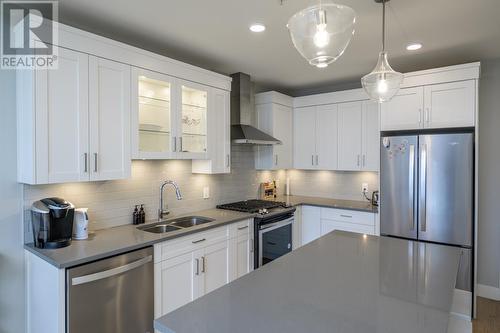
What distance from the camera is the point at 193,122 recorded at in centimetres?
Result: 308

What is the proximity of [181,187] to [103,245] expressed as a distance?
1.23 meters

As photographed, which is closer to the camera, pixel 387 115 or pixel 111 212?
pixel 111 212

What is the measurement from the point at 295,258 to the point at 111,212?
168 centimetres

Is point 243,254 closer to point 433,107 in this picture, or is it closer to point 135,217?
point 135,217

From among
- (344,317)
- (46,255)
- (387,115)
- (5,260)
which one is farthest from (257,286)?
(387,115)

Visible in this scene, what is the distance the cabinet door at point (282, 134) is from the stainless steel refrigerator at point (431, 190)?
4.51 ft

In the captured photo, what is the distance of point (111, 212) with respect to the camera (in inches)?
104

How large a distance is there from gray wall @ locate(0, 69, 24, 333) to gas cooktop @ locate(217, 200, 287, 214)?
197cm

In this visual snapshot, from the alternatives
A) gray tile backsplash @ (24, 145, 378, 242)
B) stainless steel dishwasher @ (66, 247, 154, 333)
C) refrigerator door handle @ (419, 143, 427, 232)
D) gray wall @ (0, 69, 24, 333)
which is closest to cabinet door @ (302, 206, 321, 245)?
gray tile backsplash @ (24, 145, 378, 242)

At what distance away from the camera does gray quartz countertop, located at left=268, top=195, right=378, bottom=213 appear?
12.2ft

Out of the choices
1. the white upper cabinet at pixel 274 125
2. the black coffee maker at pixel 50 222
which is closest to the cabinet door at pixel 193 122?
the black coffee maker at pixel 50 222

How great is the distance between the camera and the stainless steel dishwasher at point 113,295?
184cm

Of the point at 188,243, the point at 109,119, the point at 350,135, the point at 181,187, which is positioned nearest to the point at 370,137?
the point at 350,135

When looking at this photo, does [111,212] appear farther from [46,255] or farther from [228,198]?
[228,198]
